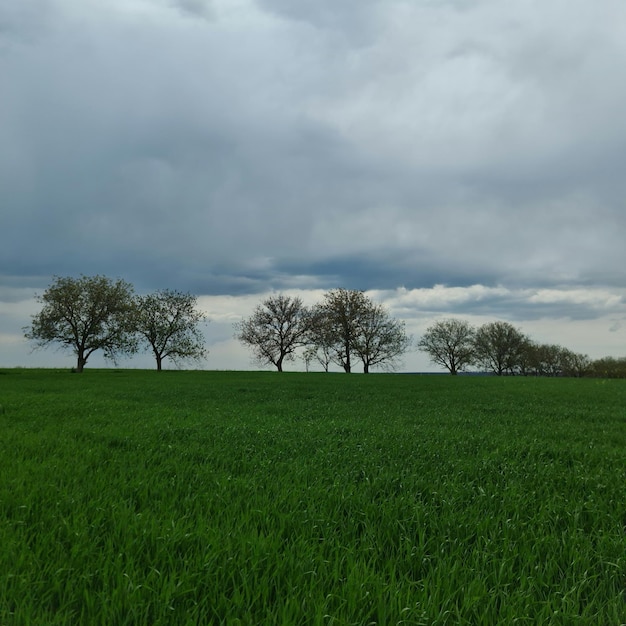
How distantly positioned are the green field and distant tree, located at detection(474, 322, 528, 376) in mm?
93627

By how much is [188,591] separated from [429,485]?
12.4 ft

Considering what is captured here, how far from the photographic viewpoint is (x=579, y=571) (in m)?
3.79

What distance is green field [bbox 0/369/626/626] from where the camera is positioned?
3066 mm

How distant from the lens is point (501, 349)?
95.1 meters

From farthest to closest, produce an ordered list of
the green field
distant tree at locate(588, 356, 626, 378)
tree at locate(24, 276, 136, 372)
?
distant tree at locate(588, 356, 626, 378) → tree at locate(24, 276, 136, 372) → the green field

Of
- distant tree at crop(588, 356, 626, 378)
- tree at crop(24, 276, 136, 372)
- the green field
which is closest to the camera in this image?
the green field

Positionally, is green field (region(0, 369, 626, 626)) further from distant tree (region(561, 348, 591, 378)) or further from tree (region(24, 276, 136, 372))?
distant tree (region(561, 348, 591, 378))

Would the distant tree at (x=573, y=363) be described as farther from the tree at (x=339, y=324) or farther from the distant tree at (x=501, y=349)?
the tree at (x=339, y=324)

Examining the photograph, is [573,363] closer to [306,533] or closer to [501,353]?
[501,353]

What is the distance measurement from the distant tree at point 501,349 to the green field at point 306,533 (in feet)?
307

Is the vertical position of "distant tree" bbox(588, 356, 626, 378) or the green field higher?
the green field

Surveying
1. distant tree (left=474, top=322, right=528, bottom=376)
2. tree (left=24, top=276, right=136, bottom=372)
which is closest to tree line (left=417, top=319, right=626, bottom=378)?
distant tree (left=474, top=322, right=528, bottom=376)

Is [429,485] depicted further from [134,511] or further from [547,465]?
[134,511]

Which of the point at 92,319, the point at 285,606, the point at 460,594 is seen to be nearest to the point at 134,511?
the point at 285,606
